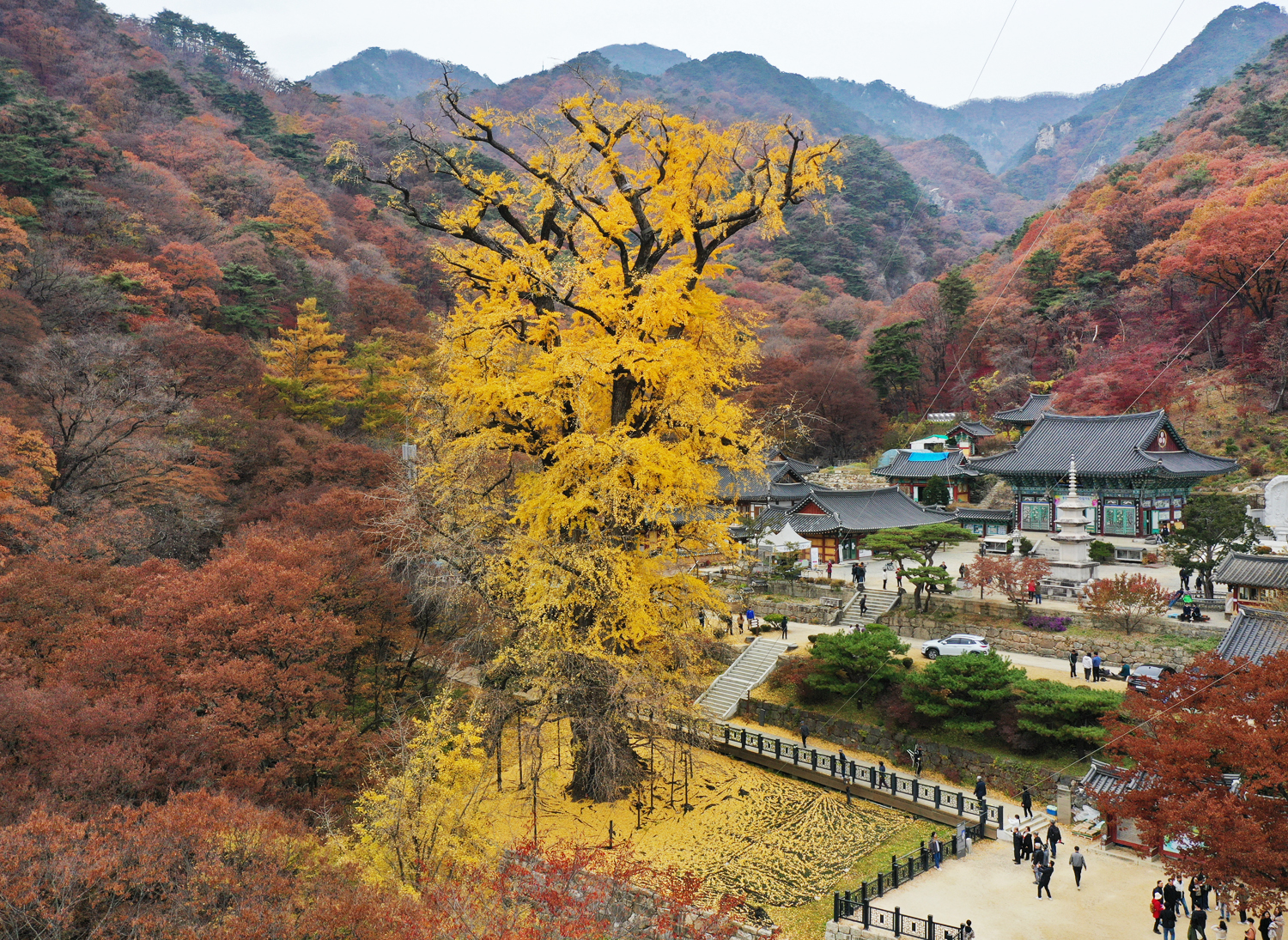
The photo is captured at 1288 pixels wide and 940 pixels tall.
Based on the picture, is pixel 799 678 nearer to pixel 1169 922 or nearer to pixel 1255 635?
pixel 1255 635

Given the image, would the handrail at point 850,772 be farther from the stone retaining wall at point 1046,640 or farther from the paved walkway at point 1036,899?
the stone retaining wall at point 1046,640

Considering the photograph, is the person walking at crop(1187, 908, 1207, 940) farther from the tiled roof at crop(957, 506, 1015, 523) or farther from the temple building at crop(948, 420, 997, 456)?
the temple building at crop(948, 420, 997, 456)

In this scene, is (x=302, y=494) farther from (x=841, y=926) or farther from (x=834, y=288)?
(x=834, y=288)

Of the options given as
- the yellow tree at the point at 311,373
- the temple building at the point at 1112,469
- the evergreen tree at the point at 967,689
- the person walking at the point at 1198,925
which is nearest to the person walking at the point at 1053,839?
the person walking at the point at 1198,925

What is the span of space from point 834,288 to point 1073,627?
56.9m

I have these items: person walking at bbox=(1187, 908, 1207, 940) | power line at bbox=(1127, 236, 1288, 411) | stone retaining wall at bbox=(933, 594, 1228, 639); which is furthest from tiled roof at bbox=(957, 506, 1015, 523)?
person walking at bbox=(1187, 908, 1207, 940)

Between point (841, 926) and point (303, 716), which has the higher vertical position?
point (303, 716)

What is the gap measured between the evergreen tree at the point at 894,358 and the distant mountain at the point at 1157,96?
82.9 meters

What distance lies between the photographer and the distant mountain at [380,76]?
15629cm

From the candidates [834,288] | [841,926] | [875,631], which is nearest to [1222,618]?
[875,631]

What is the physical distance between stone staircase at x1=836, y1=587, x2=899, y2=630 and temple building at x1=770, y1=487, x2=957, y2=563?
4.44m

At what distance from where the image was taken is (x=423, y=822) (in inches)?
415

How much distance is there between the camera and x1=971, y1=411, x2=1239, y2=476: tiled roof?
31203 millimetres

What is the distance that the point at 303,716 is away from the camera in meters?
13.2
